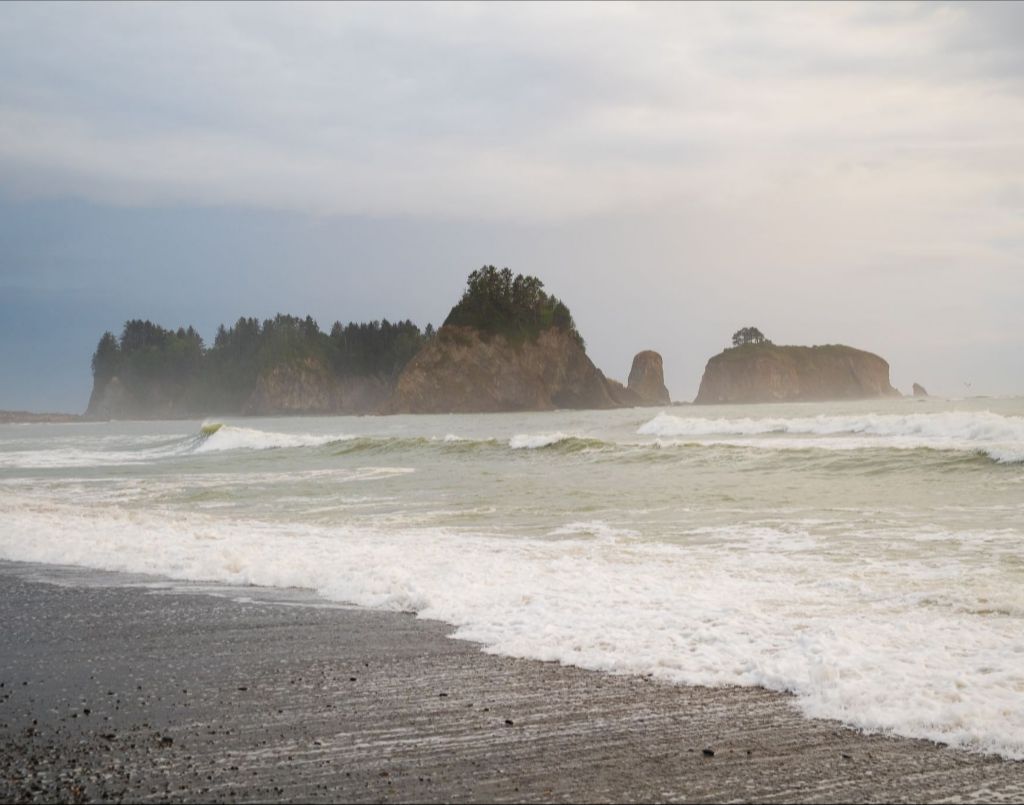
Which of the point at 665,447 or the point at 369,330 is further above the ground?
the point at 369,330

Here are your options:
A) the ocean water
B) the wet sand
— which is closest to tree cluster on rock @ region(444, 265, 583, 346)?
the ocean water

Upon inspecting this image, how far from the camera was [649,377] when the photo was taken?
19038 cm

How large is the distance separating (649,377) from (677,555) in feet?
602

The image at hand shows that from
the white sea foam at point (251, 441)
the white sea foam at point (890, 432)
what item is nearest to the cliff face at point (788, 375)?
the white sea foam at point (890, 432)

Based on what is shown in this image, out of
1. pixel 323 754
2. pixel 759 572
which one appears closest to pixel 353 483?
pixel 759 572

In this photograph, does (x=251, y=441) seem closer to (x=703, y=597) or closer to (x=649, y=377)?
(x=703, y=597)

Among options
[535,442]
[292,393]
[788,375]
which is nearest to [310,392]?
[292,393]

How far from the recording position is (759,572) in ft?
27.2

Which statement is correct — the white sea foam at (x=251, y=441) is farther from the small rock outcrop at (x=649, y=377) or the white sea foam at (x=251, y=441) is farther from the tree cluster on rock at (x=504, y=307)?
the small rock outcrop at (x=649, y=377)

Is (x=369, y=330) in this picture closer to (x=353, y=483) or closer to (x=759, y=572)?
(x=353, y=483)

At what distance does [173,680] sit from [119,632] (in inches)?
60.3

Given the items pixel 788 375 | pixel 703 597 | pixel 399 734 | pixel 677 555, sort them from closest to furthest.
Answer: pixel 399 734
pixel 703 597
pixel 677 555
pixel 788 375

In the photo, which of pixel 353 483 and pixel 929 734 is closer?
pixel 929 734

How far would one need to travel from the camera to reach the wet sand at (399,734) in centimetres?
347
